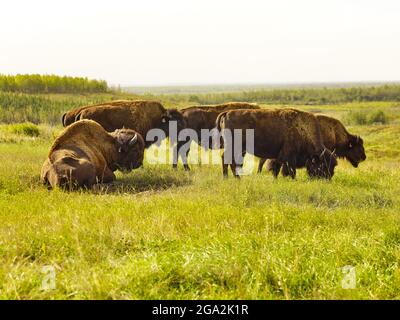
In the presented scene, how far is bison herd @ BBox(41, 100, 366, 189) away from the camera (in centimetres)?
923

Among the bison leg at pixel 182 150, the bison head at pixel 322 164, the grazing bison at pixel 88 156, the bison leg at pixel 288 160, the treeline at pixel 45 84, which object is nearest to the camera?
the grazing bison at pixel 88 156

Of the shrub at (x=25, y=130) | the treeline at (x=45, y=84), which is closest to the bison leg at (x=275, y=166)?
the shrub at (x=25, y=130)

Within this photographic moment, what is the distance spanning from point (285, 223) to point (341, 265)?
1679 mm

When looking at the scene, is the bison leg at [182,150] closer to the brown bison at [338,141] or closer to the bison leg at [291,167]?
the brown bison at [338,141]

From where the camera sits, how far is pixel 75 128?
9914 mm

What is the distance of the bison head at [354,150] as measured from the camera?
529 inches

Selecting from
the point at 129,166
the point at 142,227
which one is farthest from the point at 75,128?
the point at 142,227

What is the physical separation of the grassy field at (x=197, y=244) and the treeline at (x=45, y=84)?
36.9 m

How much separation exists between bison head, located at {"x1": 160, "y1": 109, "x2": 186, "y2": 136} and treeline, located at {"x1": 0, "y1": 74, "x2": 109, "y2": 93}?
32.0 m

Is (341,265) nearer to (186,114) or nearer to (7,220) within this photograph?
(7,220)

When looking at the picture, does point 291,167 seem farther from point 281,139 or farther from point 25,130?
point 25,130

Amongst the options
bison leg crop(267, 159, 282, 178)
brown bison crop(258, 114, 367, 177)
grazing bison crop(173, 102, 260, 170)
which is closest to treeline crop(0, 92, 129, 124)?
grazing bison crop(173, 102, 260, 170)

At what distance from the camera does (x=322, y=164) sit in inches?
467
